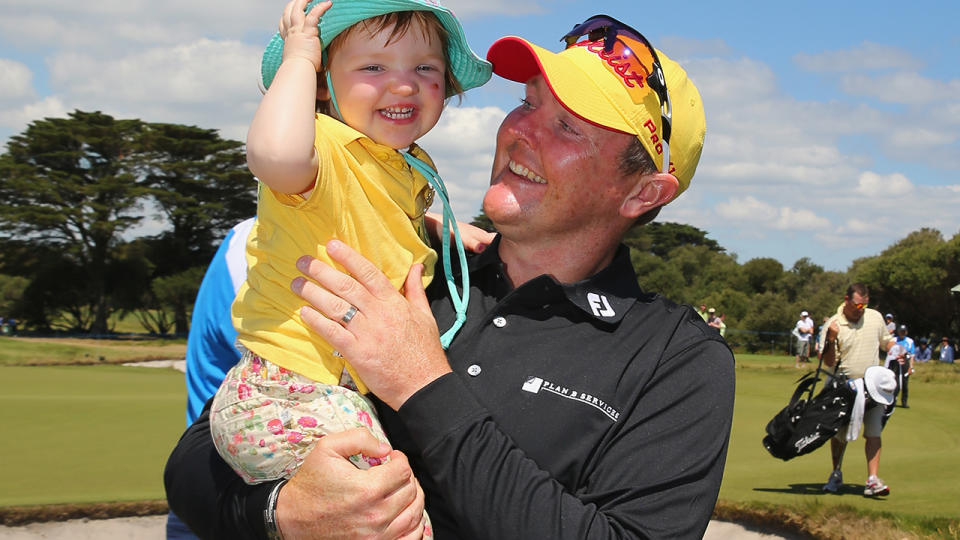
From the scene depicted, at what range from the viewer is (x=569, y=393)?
2115 mm

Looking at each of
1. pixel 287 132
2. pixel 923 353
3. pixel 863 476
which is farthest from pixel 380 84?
pixel 923 353

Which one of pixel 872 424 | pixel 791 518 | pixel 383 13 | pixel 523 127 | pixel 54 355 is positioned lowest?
pixel 54 355

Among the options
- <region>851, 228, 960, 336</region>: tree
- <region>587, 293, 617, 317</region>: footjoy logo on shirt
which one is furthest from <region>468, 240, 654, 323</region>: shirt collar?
<region>851, 228, 960, 336</region>: tree

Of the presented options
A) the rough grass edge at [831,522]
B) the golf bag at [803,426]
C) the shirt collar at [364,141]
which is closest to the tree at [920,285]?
the golf bag at [803,426]

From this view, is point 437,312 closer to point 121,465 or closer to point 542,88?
point 542,88

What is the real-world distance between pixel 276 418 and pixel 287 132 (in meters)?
0.65

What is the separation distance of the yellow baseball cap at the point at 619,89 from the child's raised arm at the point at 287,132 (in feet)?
2.21

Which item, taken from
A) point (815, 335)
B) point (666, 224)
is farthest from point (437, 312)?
point (666, 224)

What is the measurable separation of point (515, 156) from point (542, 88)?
22cm

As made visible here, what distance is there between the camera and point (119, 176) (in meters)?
45.0

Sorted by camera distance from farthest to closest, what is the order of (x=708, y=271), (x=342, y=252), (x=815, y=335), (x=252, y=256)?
(x=708, y=271), (x=815, y=335), (x=252, y=256), (x=342, y=252)

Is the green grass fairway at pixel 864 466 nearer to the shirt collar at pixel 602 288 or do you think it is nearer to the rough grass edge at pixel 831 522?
the rough grass edge at pixel 831 522

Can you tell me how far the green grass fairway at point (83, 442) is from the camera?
664 centimetres

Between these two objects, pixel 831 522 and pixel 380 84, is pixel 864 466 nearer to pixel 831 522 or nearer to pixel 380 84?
pixel 831 522
